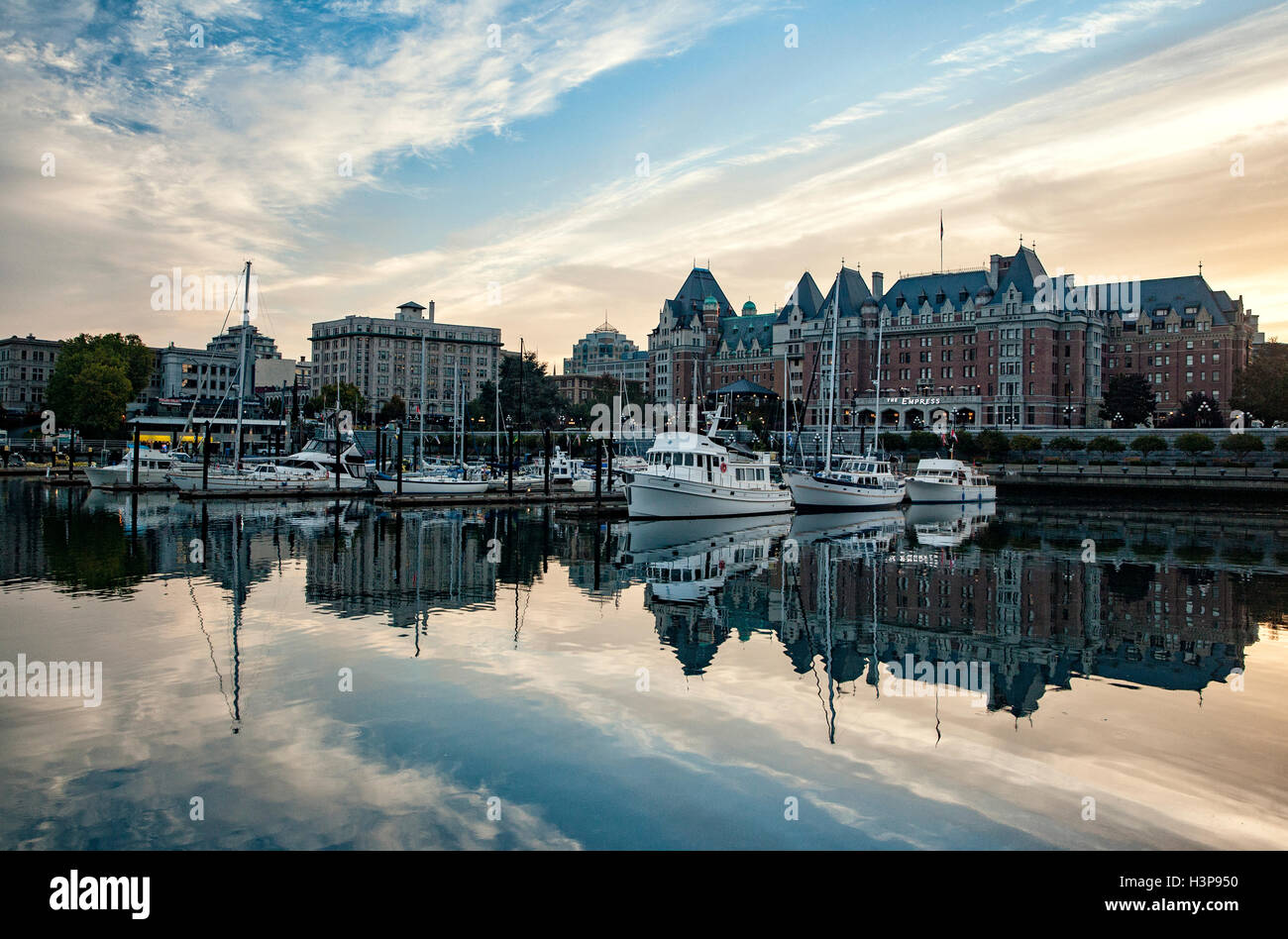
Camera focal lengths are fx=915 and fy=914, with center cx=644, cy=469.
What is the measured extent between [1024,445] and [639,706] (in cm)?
8768

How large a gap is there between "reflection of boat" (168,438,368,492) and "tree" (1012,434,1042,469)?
207 ft

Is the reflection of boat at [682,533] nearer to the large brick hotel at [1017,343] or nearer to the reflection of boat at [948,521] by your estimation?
the reflection of boat at [948,521]

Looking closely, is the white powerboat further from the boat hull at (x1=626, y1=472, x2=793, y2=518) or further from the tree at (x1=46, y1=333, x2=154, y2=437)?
the tree at (x1=46, y1=333, x2=154, y2=437)

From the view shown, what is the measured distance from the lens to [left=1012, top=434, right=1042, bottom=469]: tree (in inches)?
3605

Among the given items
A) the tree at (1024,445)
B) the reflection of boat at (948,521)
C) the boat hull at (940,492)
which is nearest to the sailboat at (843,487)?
the boat hull at (940,492)

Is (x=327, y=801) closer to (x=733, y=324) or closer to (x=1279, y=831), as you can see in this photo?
(x=1279, y=831)

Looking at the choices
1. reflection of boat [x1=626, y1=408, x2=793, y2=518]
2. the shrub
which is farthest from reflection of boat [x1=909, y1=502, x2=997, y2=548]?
the shrub

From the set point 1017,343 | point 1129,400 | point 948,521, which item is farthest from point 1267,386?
point 948,521

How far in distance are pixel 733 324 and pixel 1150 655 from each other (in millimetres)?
139905

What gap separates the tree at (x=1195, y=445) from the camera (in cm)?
7912

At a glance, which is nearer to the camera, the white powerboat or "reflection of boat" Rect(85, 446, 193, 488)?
the white powerboat

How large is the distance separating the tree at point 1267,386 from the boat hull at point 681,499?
2507 inches
